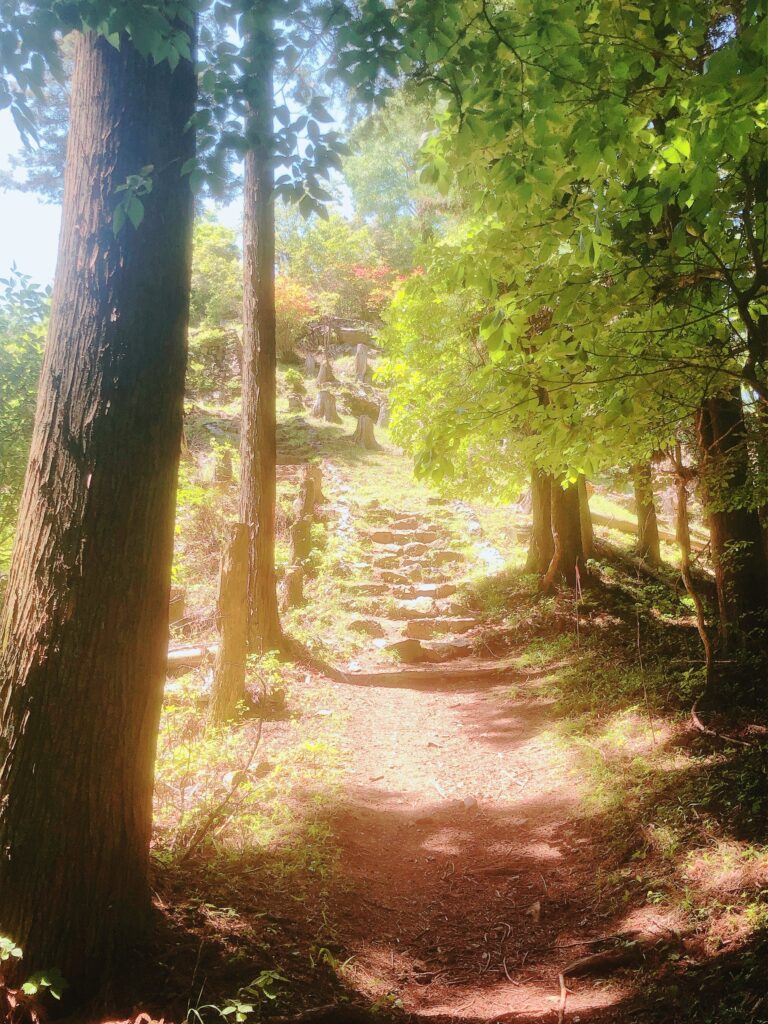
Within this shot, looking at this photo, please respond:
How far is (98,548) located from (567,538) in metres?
9.78

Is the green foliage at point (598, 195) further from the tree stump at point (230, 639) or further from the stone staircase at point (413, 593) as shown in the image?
the stone staircase at point (413, 593)

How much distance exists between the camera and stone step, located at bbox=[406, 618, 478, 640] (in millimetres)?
10344

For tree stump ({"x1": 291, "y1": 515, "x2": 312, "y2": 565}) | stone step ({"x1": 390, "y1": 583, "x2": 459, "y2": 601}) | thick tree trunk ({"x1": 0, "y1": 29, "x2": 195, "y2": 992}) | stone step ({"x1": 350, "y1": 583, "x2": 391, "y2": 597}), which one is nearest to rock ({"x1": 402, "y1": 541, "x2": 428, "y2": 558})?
stone step ({"x1": 390, "y1": 583, "x2": 459, "y2": 601})

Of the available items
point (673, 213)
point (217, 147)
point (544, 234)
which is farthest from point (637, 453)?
point (217, 147)

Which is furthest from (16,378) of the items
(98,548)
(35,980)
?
(35,980)

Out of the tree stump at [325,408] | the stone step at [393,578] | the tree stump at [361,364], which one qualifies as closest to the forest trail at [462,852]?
the stone step at [393,578]

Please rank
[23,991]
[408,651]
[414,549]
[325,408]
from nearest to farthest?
[23,991] < [408,651] < [414,549] < [325,408]

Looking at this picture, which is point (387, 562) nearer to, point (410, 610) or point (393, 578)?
point (393, 578)

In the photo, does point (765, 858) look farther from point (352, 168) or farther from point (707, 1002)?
point (352, 168)

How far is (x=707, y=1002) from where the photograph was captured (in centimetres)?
238

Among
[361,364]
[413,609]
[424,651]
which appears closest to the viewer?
[424,651]

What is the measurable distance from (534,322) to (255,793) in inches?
301

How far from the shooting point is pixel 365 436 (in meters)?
20.5

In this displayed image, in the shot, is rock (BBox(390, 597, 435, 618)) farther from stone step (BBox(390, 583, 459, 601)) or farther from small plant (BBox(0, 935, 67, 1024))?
small plant (BBox(0, 935, 67, 1024))
